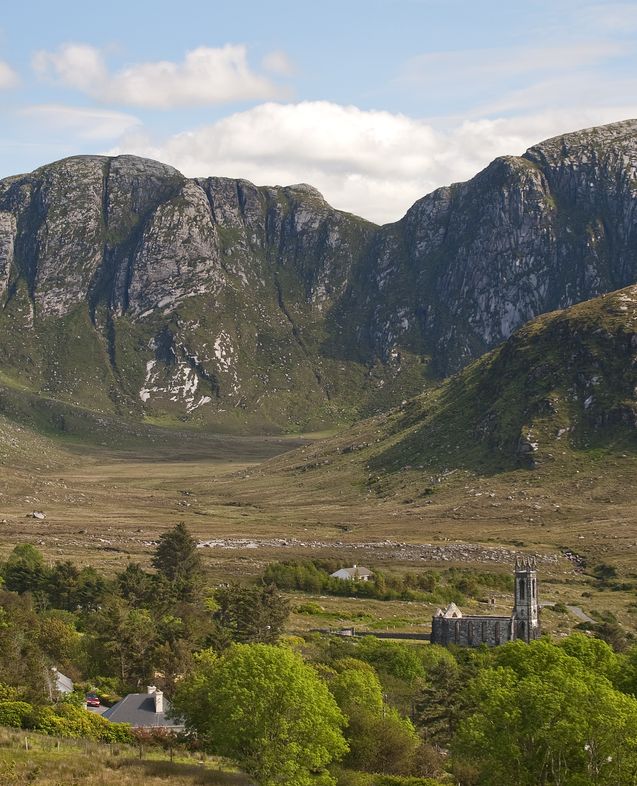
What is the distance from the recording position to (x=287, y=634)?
102m

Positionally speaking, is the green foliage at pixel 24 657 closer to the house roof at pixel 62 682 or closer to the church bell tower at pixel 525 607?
the house roof at pixel 62 682

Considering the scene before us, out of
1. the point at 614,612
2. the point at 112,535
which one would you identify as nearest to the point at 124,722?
the point at 614,612

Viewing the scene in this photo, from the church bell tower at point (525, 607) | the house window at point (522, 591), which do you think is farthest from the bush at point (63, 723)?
the church bell tower at point (525, 607)

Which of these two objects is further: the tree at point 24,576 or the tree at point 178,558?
the tree at point 178,558

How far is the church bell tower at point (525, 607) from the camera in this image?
95562 mm

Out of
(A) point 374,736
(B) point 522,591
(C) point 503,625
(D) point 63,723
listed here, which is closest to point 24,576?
(C) point 503,625

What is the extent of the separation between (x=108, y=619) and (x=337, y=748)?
31.5 metres

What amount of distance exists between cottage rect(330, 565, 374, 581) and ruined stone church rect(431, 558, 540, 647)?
42693 mm

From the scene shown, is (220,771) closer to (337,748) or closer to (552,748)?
(337,748)

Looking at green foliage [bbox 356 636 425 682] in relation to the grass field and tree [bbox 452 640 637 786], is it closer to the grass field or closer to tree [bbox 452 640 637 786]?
the grass field

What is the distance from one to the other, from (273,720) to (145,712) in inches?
587

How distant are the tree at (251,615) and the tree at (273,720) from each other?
26479 mm

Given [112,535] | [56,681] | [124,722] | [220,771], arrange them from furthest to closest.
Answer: [112,535] < [56,681] < [124,722] < [220,771]

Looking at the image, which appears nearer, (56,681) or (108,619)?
(56,681)
